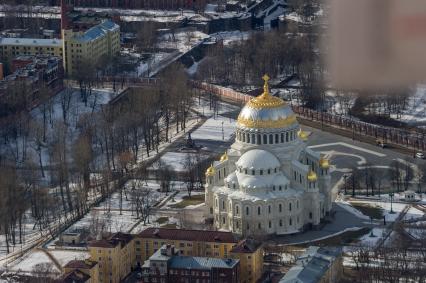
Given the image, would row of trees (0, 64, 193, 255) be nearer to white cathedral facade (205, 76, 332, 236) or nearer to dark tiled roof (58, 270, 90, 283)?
white cathedral facade (205, 76, 332, 236)

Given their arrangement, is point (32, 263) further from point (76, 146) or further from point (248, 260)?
point (76, 146)

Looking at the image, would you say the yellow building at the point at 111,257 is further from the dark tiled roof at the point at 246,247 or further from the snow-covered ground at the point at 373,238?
the snow-covered ground at the point at 373,238

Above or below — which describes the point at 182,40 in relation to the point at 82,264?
above

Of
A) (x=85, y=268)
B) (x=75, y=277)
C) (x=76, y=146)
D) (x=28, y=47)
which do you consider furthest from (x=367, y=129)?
(x=75, y=277)

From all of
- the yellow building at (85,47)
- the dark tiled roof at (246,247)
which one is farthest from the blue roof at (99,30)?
the dark tiled roof at (246,247)

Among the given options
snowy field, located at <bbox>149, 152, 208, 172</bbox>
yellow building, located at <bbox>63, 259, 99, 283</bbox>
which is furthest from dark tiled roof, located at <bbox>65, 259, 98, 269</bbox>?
snowy field, located at <bbox>149, 152, 208, 172</bbox>

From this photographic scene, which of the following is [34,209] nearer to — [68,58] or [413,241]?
[413,241]
